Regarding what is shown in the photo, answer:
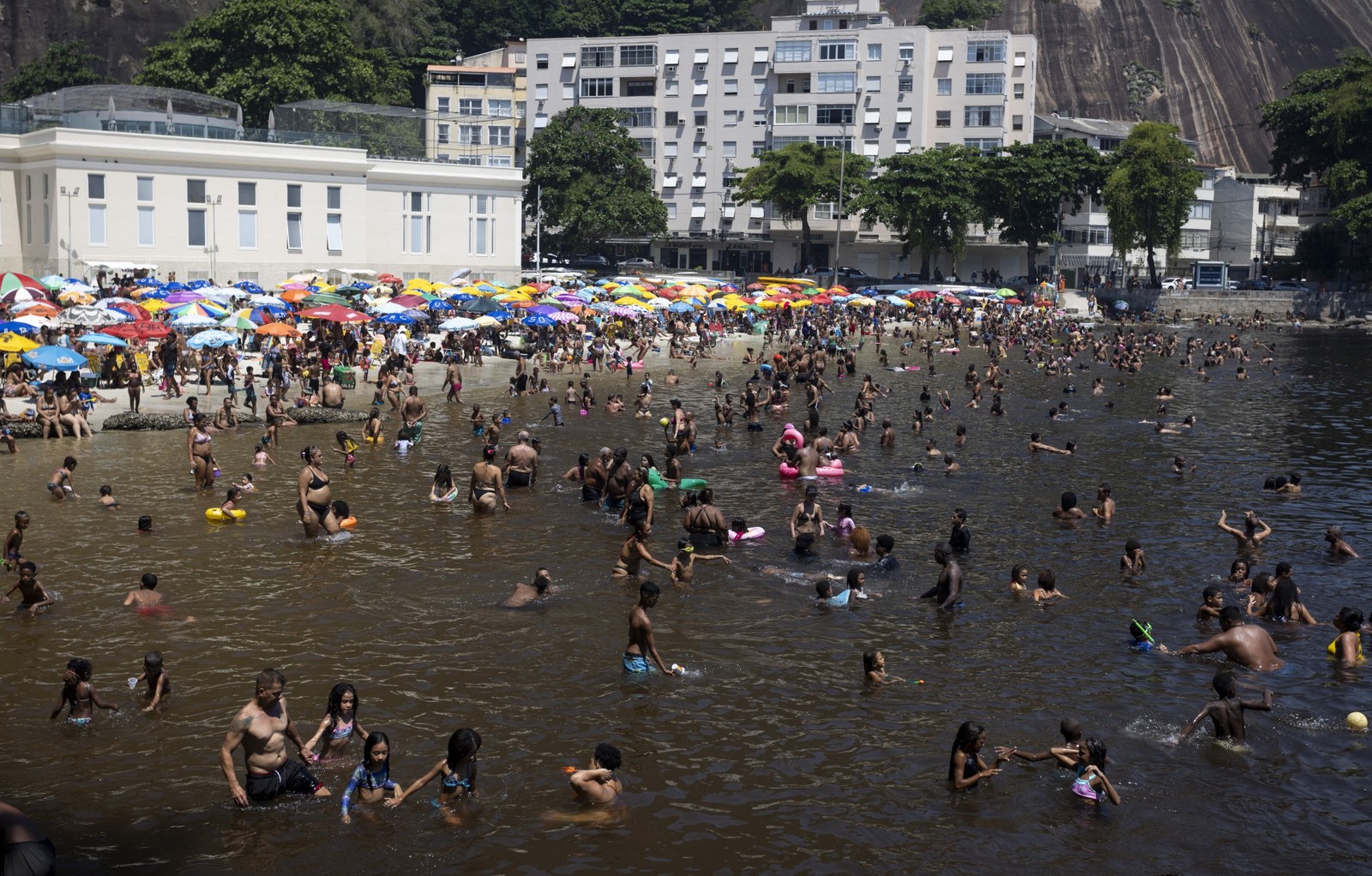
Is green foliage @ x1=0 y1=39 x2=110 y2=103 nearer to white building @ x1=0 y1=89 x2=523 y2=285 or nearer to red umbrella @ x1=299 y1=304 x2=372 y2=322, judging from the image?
white building @ x1=0 y1=89 x2=523 y2=285

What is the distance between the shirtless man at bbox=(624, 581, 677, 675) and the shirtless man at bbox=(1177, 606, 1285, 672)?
22.4ft

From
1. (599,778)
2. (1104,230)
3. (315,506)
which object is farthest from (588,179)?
(599,778)

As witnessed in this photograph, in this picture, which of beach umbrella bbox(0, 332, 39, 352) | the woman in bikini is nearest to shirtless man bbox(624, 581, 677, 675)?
the woman in bikini

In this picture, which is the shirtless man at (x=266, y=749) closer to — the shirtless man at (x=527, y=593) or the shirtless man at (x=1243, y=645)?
the shirtless man at (x=527, y=593)

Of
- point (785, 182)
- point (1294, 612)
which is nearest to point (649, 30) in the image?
point (785, 182)

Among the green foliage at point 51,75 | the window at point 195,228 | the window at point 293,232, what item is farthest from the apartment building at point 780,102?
the window at point 195,228

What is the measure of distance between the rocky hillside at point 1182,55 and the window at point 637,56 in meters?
61.6

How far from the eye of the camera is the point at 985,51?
93.6 metres

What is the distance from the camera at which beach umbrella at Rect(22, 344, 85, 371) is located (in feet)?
95.2

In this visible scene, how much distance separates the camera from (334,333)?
44.2 meters

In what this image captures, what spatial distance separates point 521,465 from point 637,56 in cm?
7864

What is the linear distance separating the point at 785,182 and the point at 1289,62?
103518mm

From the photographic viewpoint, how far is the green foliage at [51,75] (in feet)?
280

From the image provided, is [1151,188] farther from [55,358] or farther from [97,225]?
[55,358]
